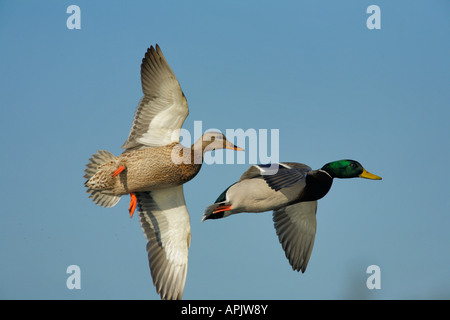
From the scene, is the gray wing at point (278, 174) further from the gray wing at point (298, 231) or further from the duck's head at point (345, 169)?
the gray wing at point (298, 231)

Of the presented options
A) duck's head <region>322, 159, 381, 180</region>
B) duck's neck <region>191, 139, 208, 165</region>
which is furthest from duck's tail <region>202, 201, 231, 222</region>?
duck's head <region>322, 159, 381, 180</region>

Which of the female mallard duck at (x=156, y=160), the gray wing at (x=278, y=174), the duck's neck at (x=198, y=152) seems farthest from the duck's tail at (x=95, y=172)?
the gray wing at (x=278, y=174)

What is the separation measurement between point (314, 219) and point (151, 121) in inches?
99.5

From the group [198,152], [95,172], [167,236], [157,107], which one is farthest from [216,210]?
[95,172]

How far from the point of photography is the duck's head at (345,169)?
7930mm

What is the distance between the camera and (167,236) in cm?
815

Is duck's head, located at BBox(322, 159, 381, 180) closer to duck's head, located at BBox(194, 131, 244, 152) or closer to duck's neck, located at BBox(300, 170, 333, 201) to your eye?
duck's neck, located at BBox(300, 170, 333, 201)

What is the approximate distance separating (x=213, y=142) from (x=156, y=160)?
26.0 inches

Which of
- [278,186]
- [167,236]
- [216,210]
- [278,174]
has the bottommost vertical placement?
[167,236]

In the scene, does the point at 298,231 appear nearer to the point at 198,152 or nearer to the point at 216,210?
the point at 216,210

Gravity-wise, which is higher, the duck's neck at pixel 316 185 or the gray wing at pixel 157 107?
the gray wing at pixel 157 107

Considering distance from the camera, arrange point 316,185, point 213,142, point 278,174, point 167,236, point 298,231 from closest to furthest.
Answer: point 278,174
point 213,142
point 316,185
point 167,236
point 298,231

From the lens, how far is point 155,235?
8.14 metres

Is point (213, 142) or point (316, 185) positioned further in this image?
point (316, 185)
